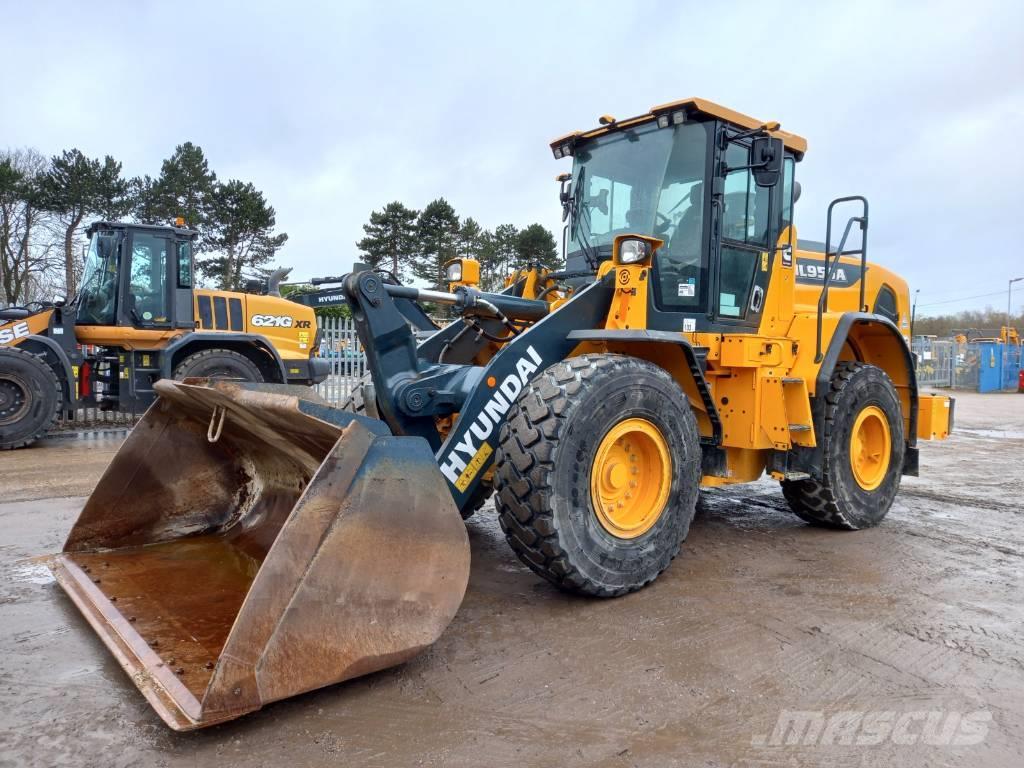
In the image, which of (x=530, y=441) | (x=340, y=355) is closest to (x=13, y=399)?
(x=340, y=355)

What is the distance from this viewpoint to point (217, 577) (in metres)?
3.41

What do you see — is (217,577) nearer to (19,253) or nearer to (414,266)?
(19,253)

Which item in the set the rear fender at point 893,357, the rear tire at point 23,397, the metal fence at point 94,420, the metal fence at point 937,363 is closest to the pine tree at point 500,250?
the metal fence at point 937,363

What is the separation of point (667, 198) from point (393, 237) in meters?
30.4

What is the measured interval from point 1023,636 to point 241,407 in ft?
12.3

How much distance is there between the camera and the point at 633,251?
4.00 metres

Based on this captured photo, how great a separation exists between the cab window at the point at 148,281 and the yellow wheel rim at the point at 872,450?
8.71 m

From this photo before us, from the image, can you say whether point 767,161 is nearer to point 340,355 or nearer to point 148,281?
point 148,281

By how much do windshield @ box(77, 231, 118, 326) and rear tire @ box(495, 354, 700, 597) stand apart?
8.31m

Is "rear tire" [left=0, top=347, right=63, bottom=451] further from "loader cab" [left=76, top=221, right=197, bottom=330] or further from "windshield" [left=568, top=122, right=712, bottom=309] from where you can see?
"windshield" [left=568, top=122, right=712, bottom=309]

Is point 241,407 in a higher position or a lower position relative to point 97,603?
higher

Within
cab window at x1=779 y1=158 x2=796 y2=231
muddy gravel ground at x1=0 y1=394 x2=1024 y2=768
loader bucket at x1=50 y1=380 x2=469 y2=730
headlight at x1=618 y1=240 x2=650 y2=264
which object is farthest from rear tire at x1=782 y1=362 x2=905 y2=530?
loader bucket at x1=50 y1=380 x2=469 y2=730

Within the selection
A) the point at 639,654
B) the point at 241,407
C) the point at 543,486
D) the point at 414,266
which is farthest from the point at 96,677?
the point at 414,266

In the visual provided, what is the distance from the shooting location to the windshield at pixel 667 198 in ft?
14.3
